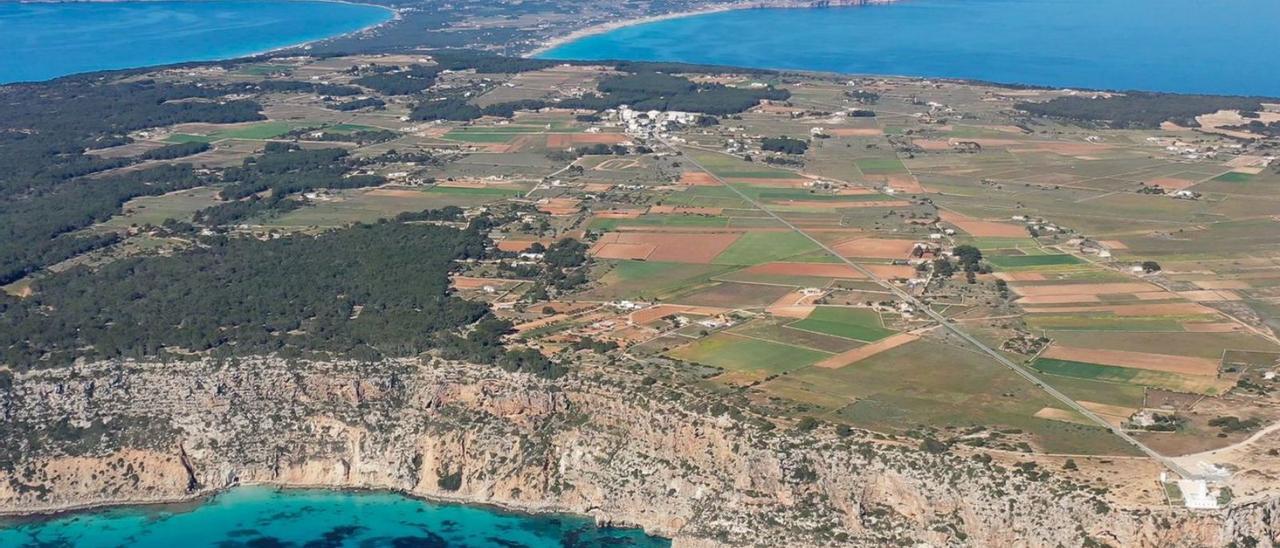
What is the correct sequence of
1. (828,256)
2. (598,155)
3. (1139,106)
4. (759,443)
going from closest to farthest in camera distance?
(759,443) → (828,256) → (598,155) → (1139,106)

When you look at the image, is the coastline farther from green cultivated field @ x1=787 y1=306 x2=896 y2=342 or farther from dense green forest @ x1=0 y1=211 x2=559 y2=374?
green cultivated field @ x1=787 y1=306 x2=896 y2=342

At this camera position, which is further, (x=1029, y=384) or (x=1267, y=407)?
(x=1029, y=384)

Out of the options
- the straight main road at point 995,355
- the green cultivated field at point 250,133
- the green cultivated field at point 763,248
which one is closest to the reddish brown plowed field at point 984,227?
the straight main road at point 995,355

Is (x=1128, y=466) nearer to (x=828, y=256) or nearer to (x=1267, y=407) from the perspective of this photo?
(x=1267, y=407)

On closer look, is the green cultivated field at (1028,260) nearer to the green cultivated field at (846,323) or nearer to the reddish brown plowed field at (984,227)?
the reddish brown plowed field at (984,227)

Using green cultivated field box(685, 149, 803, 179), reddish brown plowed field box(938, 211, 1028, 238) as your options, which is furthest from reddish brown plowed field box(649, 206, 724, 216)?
reddish brown plowed field box(938, 211, 1028, 238)

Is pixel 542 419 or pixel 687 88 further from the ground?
pixel 687 88

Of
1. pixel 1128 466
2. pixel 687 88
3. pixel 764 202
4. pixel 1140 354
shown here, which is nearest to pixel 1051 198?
pixel 764 202
